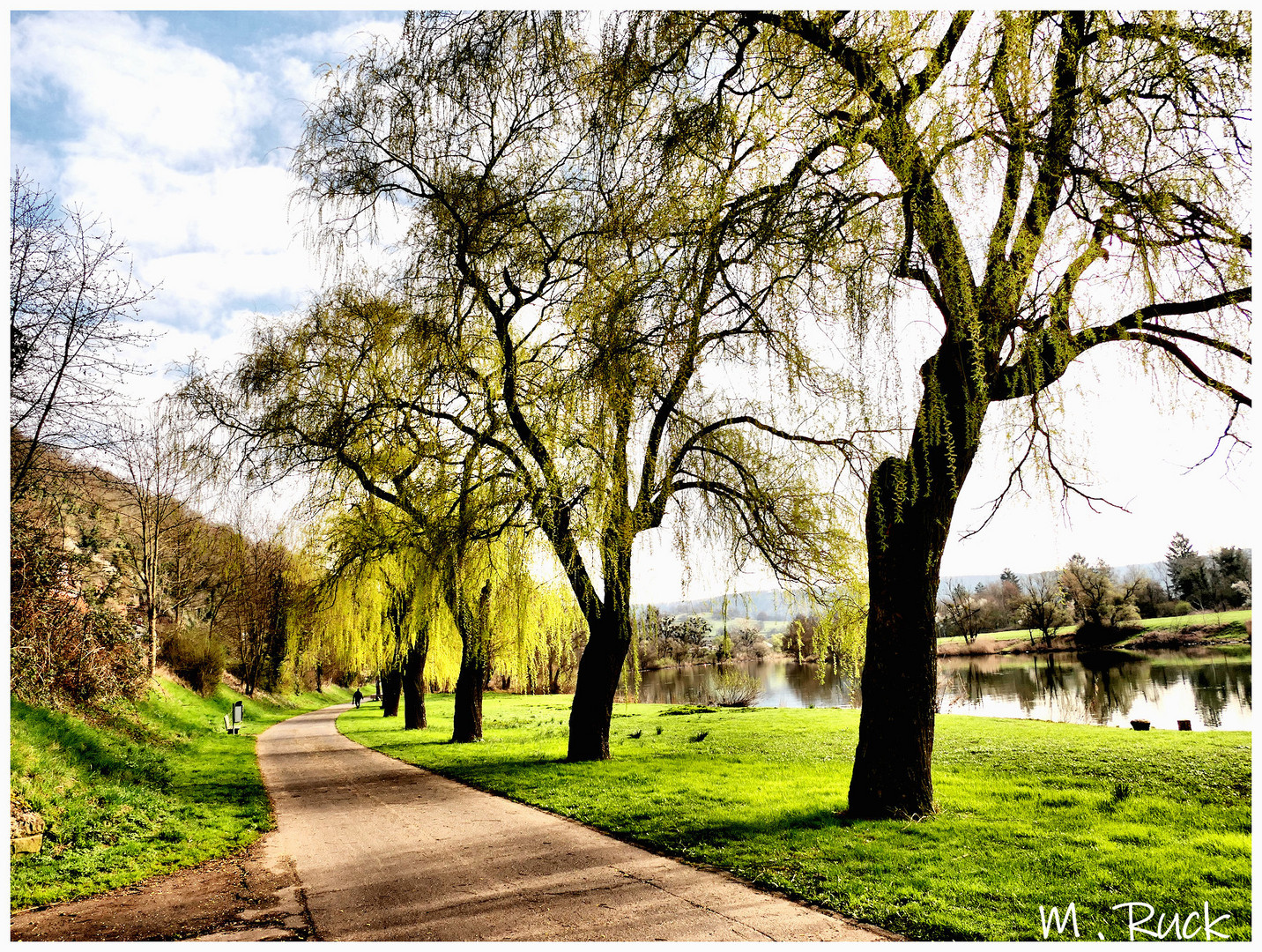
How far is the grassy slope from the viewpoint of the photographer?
5.52m

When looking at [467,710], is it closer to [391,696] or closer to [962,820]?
[962,820]

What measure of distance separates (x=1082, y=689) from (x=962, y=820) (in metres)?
23.3

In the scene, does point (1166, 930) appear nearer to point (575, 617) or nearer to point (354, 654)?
point (575, 617)

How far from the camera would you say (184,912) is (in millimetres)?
4773

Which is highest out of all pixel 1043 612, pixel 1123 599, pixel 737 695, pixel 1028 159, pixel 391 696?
pixel 1028 159

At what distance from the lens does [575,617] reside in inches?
512

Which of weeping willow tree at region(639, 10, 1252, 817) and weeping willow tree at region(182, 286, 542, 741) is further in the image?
weeping willow tree at region(182, 286, 542, 741)

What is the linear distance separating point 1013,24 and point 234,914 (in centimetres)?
712

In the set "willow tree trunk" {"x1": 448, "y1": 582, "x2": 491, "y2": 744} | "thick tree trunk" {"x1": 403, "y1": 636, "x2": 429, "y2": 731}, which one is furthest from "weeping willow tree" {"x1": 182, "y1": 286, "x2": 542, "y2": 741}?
"thick tree trunk" {"x1": 403, "y1": 636, "x2": 429, "y2": 731}

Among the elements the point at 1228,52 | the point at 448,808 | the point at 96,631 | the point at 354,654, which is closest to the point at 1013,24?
the point at 1228,52

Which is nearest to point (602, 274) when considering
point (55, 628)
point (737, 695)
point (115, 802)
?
point (115, 802)

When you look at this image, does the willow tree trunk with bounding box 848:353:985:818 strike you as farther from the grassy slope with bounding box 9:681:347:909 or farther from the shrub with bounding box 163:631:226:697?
the shrub with bounding box 163:631:226:697

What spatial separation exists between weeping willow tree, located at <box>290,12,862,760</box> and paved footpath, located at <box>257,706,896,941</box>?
113 inches

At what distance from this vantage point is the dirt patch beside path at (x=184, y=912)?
4.36 m
